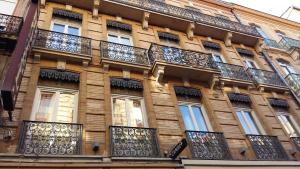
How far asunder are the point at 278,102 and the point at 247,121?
7.72ft

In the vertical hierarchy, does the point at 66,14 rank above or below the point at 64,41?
above

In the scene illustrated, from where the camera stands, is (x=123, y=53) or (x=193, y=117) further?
(x=123, y=53)

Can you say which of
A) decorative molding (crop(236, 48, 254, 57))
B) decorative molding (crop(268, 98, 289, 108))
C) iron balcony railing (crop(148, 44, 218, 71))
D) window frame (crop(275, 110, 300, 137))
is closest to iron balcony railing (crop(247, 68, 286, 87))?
decorative molding (crop(268, 98, 289, 108))

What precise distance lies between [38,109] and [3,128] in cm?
107

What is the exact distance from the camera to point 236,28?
13.4 metres

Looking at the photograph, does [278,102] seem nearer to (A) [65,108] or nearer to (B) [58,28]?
(A) [65,108]

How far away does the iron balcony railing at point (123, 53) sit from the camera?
8976 millimetres

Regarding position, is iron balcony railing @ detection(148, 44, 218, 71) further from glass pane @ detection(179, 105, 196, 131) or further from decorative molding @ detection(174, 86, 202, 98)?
glass pane @ detection(179, 105, 196, 131)

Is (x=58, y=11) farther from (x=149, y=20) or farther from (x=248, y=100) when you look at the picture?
(x=248, y=100)

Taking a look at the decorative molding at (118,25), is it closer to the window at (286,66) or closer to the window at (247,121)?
the window at (247,121)

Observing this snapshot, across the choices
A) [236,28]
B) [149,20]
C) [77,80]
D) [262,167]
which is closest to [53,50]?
[77,80]

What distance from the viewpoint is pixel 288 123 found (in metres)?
10.6

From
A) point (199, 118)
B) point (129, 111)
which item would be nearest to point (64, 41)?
point (129, 111)

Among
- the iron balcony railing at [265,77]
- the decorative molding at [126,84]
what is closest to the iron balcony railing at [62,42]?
the decorative molding at [126,84]
